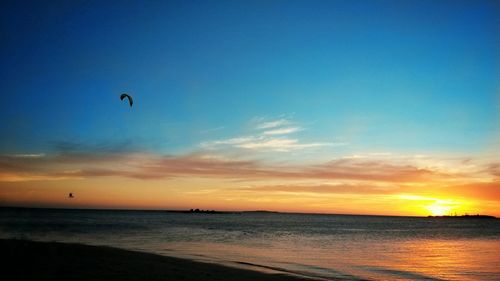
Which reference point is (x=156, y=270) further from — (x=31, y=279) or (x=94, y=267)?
(x=31, y=279)

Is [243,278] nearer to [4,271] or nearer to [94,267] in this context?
[94,267]

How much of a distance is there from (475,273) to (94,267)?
2114 cm

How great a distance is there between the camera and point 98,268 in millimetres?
17188

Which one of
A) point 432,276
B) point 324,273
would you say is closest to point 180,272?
point 324,273

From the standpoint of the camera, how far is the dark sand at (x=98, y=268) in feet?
50.1

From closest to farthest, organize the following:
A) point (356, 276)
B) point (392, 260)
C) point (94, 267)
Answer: point (94, 267), point (356, 276), point (392, 260)

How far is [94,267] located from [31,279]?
3.60 meters

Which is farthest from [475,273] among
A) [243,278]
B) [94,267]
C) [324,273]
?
[94,267]

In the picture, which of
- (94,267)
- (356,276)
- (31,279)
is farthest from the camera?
(356,276)

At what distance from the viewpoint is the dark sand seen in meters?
15.3

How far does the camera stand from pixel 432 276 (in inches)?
897

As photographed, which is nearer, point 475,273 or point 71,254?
point 71,254

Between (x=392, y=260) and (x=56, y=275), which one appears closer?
(x=56, y=275)

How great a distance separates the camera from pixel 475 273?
24359 millimetres
